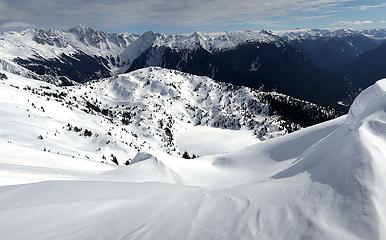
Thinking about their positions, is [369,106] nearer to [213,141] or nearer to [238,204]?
[238,204]

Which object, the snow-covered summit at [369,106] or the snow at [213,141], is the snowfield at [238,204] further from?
the snow at [213,141]

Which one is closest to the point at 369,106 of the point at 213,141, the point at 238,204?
the point at 238,204

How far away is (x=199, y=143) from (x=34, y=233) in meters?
157

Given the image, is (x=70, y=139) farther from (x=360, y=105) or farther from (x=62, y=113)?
(x=360, y=105)

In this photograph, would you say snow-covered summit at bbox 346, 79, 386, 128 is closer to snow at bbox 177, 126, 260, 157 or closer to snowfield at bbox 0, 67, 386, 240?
snowfield at bbox 0, 67, 386, 240

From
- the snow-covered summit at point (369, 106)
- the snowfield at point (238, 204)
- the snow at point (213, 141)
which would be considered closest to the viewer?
the snowfield at point (238, 204)

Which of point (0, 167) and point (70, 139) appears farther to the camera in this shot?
point (70, 139)

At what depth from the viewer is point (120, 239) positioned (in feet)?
33.7

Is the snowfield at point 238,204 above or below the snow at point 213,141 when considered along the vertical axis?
above

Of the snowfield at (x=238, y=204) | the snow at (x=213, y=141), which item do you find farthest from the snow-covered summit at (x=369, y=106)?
the snow at (x=213, y=141)

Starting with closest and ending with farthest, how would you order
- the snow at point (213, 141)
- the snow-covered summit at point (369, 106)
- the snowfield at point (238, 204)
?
the snowfield at point (238, 204) < the snow-covered summit at point (369, 106) < the snow at point (213, 141)

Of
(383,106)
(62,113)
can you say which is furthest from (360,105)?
(62,113)

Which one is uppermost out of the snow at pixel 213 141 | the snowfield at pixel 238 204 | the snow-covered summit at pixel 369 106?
the snow-covered summit at pixel 369 106

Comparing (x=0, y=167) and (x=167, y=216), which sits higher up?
(x=167, y=216)
